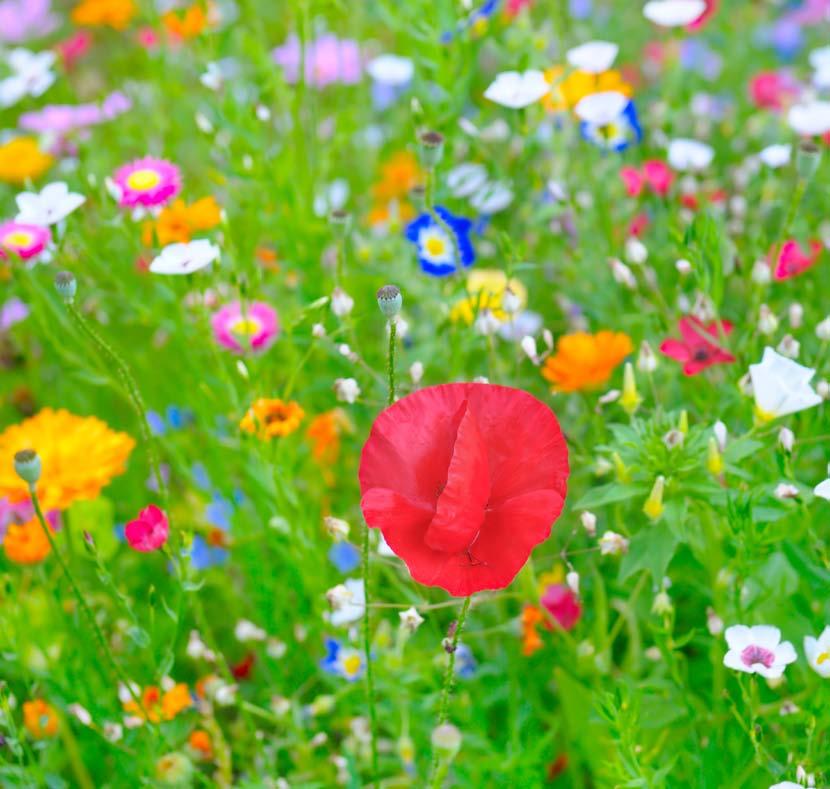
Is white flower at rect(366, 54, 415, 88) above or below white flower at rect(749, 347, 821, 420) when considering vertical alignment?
below

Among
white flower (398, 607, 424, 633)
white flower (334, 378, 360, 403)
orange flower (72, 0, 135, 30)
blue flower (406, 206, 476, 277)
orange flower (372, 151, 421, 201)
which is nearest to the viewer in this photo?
white flower (398, 607, 424, 633)

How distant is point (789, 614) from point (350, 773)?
0.47 m

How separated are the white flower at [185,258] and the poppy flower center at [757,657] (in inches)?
26.0

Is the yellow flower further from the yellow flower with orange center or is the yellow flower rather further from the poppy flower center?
the poppy flower center

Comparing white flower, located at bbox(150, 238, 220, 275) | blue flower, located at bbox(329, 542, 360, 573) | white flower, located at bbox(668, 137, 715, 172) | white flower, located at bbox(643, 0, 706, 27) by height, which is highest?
white flower, located at bbox(643, 0, 706, 27)

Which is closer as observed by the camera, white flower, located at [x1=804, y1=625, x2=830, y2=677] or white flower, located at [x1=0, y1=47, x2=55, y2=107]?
white flower, located at [x1=804, y1=625, x2=830, y2=677]

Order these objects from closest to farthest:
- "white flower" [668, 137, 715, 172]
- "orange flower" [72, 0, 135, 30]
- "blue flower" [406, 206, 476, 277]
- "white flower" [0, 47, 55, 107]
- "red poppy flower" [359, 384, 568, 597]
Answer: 1. "red poppy flower" [359, 384, 568, 597]
2. "blue flower" [406, 206, 476, 277]
3. "white flower" [668, 137, 715, 172]
4. "white flower" [0, 47, 55, 107]
5. "orange flower" [72, 0, 135, 30]

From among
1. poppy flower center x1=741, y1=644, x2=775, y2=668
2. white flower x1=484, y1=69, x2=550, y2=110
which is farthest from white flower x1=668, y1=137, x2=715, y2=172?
poppy flower center x1=741, y1=644, x2=775, y2=668

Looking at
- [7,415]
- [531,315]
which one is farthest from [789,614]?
[7,415]

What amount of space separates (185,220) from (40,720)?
64 cm

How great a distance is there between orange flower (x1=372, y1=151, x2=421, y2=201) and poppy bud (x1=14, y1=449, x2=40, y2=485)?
1.16m

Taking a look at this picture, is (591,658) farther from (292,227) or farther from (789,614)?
(292,227)

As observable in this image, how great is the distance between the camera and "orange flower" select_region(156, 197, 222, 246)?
4.58ft

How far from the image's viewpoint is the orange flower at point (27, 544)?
122 cm
